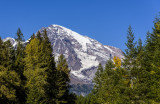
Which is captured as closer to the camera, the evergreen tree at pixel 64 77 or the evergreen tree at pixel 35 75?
the evergreen tree at pixel 35 75

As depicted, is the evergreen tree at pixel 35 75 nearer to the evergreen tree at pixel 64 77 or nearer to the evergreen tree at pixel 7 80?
the evergreen tree at pixel 7 80

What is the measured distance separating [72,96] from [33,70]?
75.5 ft

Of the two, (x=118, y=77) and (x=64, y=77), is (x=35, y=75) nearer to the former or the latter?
(x=118, y=77)

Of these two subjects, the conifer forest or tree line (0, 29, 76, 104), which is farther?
tree line (0, 29, 76, 104)

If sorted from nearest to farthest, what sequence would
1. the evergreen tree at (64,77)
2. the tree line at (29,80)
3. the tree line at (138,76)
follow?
1. the tree line at (138,76)
2. the tree line at (29,80)
3. the evergreen tree at (64,77)

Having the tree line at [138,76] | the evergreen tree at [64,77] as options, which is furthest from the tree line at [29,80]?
the tree line at [138,76]

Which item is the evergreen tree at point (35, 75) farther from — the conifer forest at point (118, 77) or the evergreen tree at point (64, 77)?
the evergreen tree at point (64, 77)

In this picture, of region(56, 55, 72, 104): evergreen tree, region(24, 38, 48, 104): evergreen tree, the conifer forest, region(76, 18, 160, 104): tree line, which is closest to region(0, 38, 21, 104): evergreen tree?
the conifer forest

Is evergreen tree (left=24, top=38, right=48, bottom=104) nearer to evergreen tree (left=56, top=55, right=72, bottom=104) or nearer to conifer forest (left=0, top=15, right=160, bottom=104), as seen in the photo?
conifer forest (left=0, top=15, right=160, bottom=104)

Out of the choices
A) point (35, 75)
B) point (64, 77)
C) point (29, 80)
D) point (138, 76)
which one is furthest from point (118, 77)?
point (64, 77)

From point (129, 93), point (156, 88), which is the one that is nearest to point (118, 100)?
point (129, 93)

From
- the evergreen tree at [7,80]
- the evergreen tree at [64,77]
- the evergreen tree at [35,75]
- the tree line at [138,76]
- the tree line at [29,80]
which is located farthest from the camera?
the evergreen tree at [64,77]

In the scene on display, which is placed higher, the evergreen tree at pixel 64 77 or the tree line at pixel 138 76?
the evergreen tree at pixel 64 77

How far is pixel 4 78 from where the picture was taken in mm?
33875
